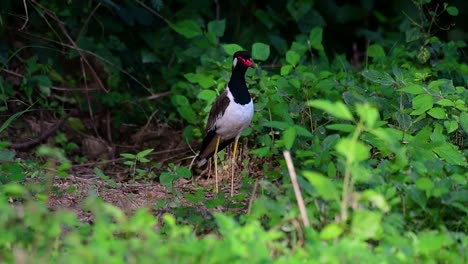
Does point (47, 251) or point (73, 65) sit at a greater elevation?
point (47, 251)

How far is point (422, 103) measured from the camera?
6.13 metres

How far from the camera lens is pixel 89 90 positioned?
855 cm

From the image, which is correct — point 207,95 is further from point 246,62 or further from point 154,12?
point 154,12

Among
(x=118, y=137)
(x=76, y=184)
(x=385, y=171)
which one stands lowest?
(x=118, y=137)

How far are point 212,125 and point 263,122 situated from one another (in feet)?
1.85

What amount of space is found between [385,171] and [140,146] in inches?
141

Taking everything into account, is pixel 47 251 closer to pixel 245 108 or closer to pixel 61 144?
pixel 245 108

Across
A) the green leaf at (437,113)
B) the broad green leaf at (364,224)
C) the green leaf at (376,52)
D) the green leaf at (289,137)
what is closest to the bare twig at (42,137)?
the green leaf at (376,52)

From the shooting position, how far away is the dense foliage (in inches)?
167

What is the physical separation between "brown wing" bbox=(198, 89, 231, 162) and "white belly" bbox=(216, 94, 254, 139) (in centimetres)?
5

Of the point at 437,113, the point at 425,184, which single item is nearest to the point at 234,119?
the point at 437,113

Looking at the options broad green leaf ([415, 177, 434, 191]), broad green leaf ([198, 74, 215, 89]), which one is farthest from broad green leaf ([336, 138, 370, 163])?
broad green leaf ([198, 74, 215, 89])

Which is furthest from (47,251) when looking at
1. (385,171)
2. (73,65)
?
(73,65)

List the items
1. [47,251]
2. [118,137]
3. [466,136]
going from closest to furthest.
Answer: [47,251] → [466,136] → [118,137]
